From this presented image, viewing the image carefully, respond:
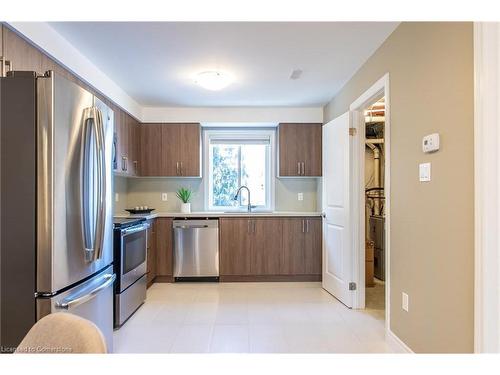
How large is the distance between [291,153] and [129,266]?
98.4 inches

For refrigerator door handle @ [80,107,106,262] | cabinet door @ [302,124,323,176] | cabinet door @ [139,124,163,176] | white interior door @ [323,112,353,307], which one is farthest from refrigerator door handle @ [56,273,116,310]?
cabinet door @ [302,124,323,176]

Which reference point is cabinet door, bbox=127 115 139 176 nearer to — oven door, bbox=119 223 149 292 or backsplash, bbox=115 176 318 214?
backsplash, bbox=115 176 318 214

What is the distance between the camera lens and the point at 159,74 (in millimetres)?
2955

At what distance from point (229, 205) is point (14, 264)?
3183mm

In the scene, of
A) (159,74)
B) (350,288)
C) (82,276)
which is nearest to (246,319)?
(350,288)

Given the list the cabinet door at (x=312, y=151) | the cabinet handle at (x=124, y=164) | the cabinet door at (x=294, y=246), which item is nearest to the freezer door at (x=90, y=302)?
the cabinet handle at (x=124, y=164)

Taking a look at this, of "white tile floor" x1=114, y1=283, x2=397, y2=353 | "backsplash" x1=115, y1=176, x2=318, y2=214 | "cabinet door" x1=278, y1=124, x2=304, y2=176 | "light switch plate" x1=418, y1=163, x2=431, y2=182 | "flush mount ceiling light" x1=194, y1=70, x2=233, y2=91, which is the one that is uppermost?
"flush mount ceiling light" x1=194, y1=70, x2=233, y2=91

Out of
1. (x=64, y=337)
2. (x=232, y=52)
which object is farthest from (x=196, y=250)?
(x=64, y=337)

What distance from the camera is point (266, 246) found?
391cm

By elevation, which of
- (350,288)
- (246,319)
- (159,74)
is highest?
(159,74)

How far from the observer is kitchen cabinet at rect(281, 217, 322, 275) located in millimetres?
3895

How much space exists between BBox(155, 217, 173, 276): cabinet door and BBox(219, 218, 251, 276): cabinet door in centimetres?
67

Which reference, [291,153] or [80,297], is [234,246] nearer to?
[291,153]
